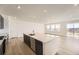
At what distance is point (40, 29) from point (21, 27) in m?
0.37

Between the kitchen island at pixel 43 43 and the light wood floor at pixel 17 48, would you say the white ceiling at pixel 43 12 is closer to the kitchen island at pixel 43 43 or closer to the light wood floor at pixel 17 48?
the kitchen island at pixel 43 43

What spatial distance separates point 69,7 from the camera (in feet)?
6.80

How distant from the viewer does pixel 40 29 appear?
226 cm

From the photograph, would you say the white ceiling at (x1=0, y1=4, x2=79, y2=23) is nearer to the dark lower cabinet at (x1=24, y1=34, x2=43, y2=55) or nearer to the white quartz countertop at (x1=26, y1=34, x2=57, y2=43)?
the white quartz countertop at (x1=26, y1=34, x2=57, y2=43)

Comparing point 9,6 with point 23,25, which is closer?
point 9,6

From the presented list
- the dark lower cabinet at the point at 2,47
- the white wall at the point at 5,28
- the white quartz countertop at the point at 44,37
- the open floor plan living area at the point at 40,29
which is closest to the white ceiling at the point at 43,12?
the open floor plan living area at the point at 40,29

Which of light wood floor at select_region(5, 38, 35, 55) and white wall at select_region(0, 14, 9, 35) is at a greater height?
white wall at select_region(0, 14, 9, 35)

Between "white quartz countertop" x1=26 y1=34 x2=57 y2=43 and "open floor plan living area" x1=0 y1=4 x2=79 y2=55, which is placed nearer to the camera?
"open floor plan living area" x1=0 y1=4 x2=79 y2=55

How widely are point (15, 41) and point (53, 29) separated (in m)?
0.78

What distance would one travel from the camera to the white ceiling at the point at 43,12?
207 centimetres

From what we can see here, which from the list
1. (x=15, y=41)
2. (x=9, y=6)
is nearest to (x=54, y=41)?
(x=15, y=41)

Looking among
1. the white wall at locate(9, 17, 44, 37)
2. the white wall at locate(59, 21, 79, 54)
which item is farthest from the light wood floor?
the white wall at locate(59, 21, 79, 54)

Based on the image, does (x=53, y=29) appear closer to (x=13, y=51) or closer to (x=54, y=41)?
(x=54, y=41)

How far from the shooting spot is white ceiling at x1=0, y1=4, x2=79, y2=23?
207 cm
